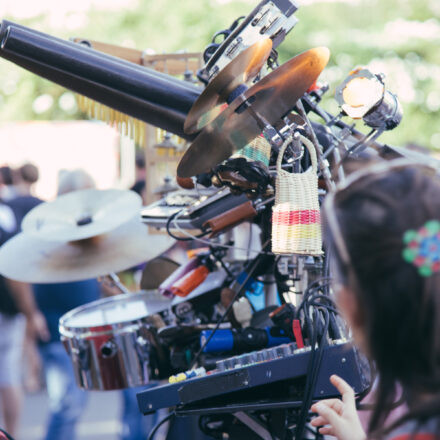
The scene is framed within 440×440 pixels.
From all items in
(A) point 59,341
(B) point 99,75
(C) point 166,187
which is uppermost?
(B) point 99,75

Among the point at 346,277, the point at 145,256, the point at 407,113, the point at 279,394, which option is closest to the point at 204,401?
the point at 279,394

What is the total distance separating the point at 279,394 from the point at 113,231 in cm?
149

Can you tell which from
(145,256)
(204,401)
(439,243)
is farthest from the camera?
(145,256)

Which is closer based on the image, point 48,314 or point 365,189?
point 365,189

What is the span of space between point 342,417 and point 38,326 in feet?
10.4

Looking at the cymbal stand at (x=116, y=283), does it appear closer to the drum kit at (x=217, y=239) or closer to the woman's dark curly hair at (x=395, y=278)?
the drum kit at (x=217, y=239)

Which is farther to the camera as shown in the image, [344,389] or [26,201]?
[26,201]

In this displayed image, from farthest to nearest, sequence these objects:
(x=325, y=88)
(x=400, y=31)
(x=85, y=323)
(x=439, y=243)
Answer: (x=400, y=31), (x=85, y=323), (x=325, y=88), (x=439, y=243)

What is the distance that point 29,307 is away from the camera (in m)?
4.21

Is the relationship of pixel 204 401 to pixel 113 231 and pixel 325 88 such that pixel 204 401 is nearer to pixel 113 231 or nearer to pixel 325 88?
pixel 325 88

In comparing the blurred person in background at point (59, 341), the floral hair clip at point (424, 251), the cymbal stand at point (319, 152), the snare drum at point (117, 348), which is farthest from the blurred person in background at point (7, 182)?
the floral hair clip at point (424, 251)

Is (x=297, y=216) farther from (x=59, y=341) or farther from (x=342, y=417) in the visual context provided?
(x=59, y=341)

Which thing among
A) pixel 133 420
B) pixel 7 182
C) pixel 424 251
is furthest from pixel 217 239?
pixel 7 182

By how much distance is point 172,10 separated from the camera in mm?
11445
